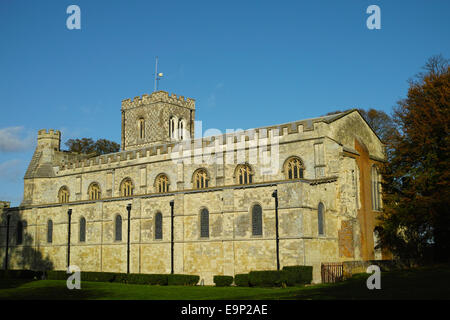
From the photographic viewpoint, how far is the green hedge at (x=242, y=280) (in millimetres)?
29859

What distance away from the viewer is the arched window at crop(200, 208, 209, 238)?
35469 mm

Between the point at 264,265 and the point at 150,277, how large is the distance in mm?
7638

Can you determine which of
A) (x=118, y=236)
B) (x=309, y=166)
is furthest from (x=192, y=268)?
(x=309, y=166)

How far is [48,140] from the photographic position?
52.8m

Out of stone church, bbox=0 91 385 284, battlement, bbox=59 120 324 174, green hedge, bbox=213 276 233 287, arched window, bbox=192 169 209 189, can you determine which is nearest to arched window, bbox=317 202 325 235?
stone church, bbox=0 91 385 284

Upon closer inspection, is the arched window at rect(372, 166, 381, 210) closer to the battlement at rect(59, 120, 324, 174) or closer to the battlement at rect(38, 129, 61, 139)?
the battlement at rect(59, 120, 324, 174)

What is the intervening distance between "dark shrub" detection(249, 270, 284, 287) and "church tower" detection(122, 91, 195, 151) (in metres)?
27.4

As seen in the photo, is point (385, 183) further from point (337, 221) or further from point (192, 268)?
point (192, 268)

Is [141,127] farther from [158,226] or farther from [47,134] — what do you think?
[158,226]

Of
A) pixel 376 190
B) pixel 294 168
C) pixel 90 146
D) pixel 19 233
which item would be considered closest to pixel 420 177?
pixel 376 190

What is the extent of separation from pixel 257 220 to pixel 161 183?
12.1 m

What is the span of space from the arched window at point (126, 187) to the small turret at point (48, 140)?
12.4 meters

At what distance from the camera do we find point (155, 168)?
42375mm

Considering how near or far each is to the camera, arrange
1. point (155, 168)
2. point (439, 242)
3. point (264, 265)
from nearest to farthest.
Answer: point (264, 265) → point (439, 242) → point (155, 168)
